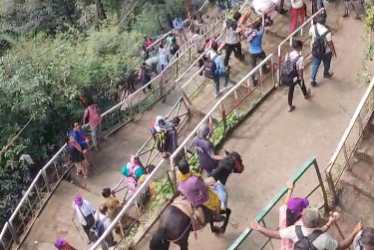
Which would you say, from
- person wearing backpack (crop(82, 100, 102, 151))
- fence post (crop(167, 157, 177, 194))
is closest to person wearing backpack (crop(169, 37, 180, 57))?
person wearing backpack (crop(82, 100, 102, 151))

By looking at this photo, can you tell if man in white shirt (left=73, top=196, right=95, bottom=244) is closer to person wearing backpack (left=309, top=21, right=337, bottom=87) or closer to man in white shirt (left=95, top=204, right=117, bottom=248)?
man in white shirt (left=95, top=204, right=117, bottom=248)

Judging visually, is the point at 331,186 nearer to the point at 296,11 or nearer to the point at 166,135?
the point at 166,135

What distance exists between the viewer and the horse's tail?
364 inches

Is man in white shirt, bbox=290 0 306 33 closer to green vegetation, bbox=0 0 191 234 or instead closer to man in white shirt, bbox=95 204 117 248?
green vegetation, bbox=0 0 191 234

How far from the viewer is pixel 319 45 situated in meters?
13.2

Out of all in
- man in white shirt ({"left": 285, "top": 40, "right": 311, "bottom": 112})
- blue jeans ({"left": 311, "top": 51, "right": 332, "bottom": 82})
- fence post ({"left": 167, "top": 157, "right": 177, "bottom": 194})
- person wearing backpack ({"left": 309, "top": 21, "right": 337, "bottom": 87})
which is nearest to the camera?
fence post ({"left": 167, "top": 157, "right": 177, "bottom": 194})

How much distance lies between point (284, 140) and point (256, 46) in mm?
2920

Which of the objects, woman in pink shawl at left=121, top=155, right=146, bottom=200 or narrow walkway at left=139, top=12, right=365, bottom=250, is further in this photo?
woman in pink shawl at left=121, top=155, right=146, bottom=200

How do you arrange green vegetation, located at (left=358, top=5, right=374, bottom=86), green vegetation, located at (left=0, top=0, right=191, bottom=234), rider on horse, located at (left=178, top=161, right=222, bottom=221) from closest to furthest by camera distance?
rider on horse, located at (left=178, top=161, right=222, bottom=221) → green vegetation, located at (left=358, top=5, right=374, bottom=86) → green vegetation, located at (left=0, top=0, right=191, bottom=234)

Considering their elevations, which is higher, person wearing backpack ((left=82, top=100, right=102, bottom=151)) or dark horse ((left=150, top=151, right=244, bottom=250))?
dark horse ((left=150, top=151, right=244, bottom=250))

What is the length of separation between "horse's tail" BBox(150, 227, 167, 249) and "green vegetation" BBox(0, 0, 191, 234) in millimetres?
6523

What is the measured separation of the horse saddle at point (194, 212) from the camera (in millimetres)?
9273

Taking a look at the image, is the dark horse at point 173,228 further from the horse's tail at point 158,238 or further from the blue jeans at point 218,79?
the blue jeans at point 218,79

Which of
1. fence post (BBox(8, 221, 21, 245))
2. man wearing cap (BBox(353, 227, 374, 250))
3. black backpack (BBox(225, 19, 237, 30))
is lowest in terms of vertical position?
fence post (BBox(8, 221, 21, 245))
